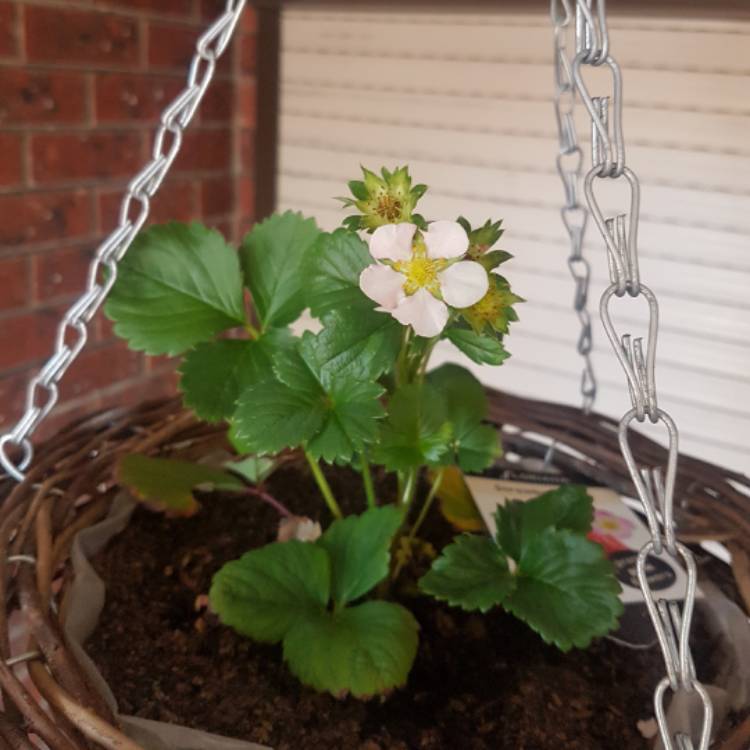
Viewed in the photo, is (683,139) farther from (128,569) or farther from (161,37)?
(128,569)

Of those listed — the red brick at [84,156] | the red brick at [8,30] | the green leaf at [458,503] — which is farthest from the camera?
the red brick at [84,156]

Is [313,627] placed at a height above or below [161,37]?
below

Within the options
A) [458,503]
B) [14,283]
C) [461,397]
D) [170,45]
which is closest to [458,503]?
[458,503]

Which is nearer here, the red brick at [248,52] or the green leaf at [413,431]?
the green leaf at [413,431]

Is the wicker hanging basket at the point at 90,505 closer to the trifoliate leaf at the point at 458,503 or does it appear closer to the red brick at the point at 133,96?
the trifoliate leaf at the point at 458,503

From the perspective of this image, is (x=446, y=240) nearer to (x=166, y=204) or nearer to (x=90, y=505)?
(x=90, y=505)

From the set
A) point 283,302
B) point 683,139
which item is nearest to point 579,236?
point 283,302

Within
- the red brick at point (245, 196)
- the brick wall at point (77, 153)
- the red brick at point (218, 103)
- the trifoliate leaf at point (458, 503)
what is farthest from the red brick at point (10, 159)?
the trifoliate leaf at point (458, 503)
